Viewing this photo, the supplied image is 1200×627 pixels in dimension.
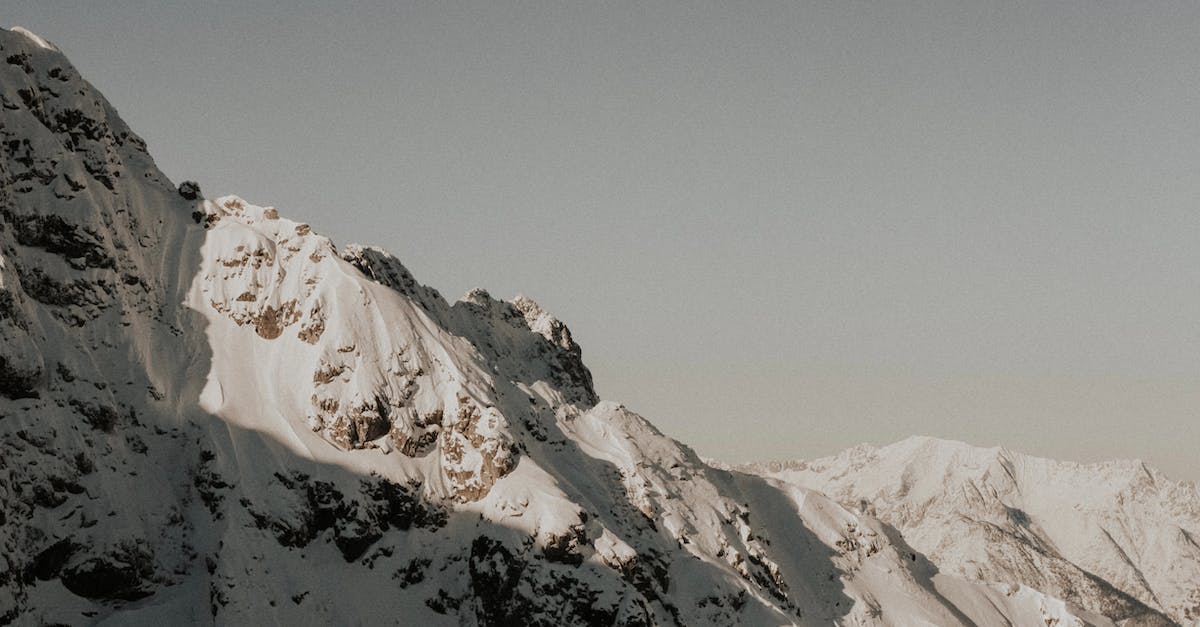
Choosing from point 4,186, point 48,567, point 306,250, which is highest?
point 306,250

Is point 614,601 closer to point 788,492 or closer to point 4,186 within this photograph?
point 788,492

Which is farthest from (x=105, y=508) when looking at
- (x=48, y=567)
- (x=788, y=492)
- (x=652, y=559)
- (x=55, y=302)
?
(x=788, y=492)

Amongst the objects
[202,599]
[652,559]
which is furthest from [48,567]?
[652,559]

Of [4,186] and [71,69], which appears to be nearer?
[4,186]

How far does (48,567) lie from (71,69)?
259 feet

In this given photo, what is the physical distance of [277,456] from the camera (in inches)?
5212

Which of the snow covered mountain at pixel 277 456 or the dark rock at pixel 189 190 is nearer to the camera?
the snow covered mountain at pixel 277 456

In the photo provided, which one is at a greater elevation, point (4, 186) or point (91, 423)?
point (4, 186)

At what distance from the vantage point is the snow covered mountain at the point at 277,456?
120 metres

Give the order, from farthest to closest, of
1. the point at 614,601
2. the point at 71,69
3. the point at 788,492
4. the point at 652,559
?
the point at 788,492, the point at 71,69, the point at 652,559, the point at 614,601

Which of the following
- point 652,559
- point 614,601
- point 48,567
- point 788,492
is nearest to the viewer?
point 48,567

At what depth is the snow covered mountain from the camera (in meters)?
120

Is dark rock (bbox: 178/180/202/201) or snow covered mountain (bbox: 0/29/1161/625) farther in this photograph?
dark rock (bbox: 178/180/202/201)

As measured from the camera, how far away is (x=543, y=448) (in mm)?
156000
